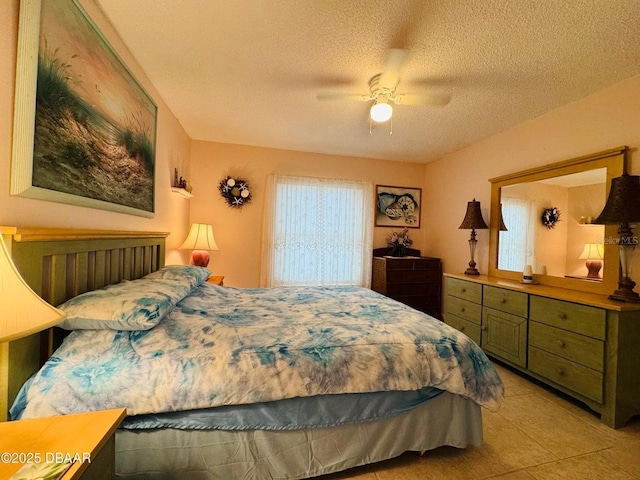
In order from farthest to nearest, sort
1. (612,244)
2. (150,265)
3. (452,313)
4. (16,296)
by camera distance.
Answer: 1. (452,313)
2. (150,265)
3. (612,244)
4. (16,296)

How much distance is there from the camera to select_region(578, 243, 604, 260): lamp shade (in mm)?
2166

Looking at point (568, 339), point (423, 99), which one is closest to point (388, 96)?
point (423, 99)

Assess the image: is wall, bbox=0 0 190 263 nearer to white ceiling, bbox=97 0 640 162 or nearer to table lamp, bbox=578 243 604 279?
white ceiling, bbox=97 0 640 162

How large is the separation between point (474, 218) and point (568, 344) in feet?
5.08

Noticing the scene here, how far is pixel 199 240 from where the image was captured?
10.1 ft

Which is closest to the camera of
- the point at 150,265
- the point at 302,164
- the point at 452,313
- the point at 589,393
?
the point at 589,393

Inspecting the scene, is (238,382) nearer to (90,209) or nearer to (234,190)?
(90,209)

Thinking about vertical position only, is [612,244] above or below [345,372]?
above

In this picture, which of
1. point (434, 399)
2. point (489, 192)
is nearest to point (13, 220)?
point (434, 399)

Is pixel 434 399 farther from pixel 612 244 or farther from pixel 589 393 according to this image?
pixel 612 244

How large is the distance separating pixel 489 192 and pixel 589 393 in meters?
2.11

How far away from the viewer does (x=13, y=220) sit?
1076mm

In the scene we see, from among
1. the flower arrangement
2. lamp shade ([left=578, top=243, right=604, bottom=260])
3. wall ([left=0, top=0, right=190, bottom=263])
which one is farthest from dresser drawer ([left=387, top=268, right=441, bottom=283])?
wall ([left=0, top=0, right=190, bottom=263])

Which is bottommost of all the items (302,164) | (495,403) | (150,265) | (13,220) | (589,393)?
(589,393)
